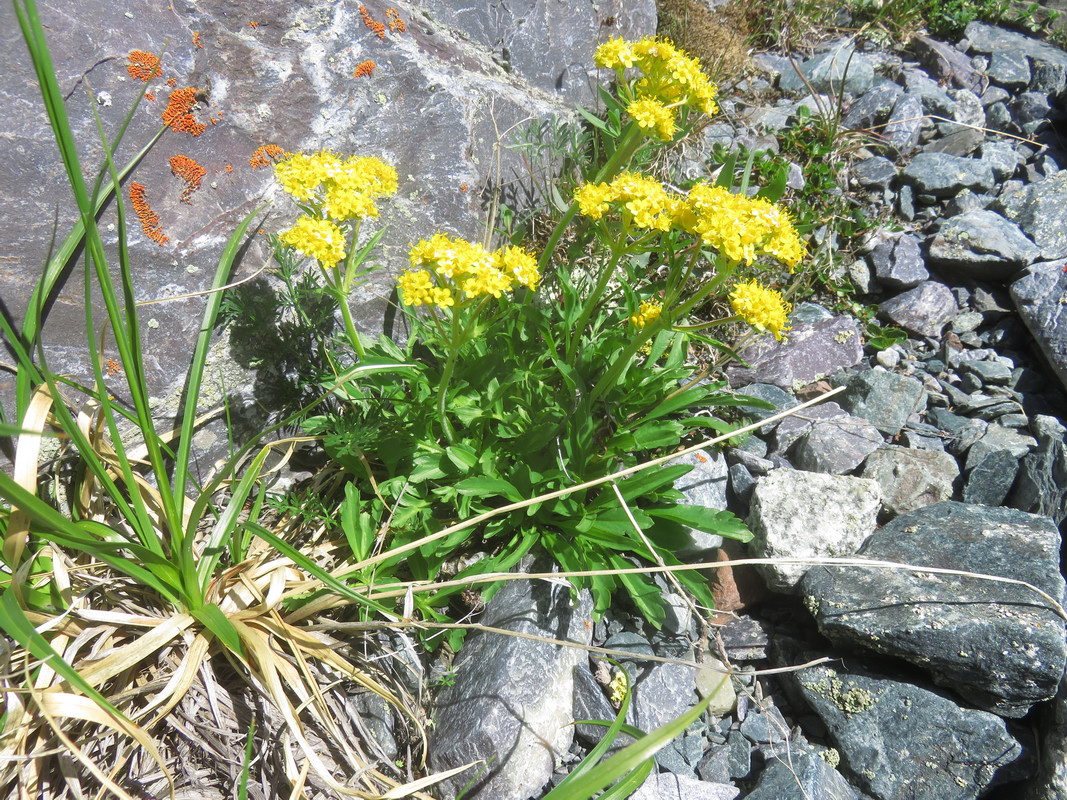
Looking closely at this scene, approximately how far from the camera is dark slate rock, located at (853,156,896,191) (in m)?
4.45

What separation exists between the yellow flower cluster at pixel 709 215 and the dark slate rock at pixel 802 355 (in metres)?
1.35

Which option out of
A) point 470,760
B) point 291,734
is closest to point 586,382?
point 470,760

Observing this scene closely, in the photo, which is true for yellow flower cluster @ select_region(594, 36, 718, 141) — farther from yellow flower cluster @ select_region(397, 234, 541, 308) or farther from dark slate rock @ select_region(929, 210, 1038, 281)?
dark slate rock @ select_region(929, 210, 1038, 281)

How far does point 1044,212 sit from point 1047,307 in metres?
0.75

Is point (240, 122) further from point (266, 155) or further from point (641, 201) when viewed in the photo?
point (641, 201)

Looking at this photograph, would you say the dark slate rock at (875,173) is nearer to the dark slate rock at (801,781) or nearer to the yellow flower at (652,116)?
the yellow flower at (652,116)

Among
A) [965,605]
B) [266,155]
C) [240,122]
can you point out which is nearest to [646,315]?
[965,605]

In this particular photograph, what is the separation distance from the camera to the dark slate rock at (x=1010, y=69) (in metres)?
5.04

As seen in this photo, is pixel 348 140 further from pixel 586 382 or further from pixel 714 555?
pixel 714 555

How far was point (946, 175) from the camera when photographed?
14.4 feet

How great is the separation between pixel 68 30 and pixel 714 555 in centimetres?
320

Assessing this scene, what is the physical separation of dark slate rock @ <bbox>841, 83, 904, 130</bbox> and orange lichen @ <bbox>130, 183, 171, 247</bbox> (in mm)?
4083

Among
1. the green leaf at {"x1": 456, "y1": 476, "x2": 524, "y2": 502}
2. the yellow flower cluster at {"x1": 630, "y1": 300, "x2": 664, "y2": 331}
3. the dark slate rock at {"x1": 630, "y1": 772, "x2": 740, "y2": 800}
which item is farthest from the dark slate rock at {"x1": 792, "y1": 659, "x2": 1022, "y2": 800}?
the yellow flower cluster at {"x1": 630, "y1": 300, "x2": 664, "y2": 331}

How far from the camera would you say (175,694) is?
7.56 ft
